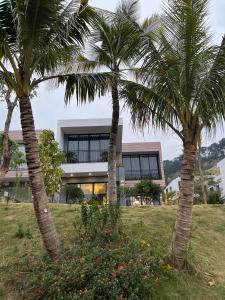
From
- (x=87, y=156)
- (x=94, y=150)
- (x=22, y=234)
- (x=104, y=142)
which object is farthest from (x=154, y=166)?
(x=22, y=234)

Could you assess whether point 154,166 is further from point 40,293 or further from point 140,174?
point 40,293

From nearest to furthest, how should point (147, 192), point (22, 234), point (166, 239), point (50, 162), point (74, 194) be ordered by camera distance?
point (22, 234) < point (166, 239) < point (50, 162) < point (147, 192) < point (74, 194)

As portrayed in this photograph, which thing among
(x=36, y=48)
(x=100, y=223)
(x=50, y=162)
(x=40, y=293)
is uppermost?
(x=36, y=48)

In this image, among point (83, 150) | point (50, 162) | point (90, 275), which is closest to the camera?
point (90, 275)

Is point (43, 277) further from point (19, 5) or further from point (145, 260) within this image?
point (19, 5)

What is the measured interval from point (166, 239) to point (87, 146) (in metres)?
20.0

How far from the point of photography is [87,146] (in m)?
29.1

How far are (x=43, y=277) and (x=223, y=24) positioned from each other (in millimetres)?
6420

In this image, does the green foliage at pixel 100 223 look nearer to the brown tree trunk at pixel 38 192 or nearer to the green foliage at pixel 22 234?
the brown tree trunk at pixel 38 192

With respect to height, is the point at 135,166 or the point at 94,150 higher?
the point at 94,150

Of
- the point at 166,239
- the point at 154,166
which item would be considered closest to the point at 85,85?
the point at 166,239

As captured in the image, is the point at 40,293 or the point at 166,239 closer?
the point at 40,293

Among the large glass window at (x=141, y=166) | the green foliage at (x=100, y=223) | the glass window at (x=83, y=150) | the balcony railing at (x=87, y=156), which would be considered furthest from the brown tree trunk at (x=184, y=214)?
the large glass window at (x=141, y=166)

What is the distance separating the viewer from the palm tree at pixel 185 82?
729 cm
